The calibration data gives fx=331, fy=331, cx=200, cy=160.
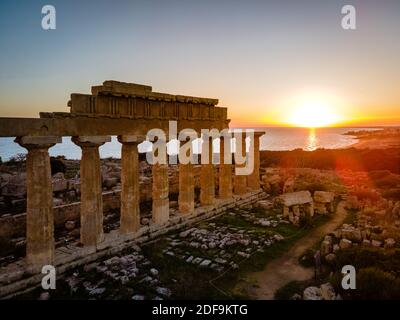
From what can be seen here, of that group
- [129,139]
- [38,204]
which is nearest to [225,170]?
[129,139]

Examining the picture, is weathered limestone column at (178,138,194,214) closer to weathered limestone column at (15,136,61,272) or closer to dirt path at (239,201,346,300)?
dirt path at (239,201,346,300)

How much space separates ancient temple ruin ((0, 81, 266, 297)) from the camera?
398 inches

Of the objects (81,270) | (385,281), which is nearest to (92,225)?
(81,270)

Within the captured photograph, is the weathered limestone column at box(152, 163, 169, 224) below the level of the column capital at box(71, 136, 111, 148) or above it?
below

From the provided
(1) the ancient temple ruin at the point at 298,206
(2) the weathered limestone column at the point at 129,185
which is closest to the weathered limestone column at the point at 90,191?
(2) the weathered limestone column at the point at 129,185

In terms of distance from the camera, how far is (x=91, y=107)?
11727mm

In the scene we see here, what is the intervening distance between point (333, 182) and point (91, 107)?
67.7 feet

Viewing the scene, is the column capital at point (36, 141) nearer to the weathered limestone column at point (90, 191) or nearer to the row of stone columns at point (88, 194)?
the row of stone columns at point (88, 194)

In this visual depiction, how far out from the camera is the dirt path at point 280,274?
32.4 feet

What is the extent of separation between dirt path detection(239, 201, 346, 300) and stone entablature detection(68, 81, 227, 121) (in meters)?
7.54

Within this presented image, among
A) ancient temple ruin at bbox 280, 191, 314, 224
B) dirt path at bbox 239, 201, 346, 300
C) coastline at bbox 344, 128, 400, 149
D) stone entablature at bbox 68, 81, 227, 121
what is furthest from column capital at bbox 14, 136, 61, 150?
coastline at bbox 344, 128, 400, 149

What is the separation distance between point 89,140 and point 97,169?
1128 mm

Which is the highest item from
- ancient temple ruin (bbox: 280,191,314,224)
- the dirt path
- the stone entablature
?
the stone entablature
